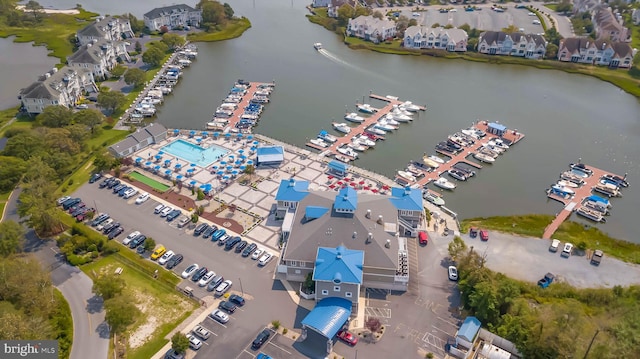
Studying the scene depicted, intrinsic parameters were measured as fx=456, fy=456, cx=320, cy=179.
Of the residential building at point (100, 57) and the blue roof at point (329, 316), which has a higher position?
the residential building at point (100, 57)

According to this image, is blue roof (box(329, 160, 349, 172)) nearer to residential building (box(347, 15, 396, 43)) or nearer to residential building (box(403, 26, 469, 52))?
residential building (box(403, 26, 469, 52))

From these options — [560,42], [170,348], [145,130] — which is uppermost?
[560,42]

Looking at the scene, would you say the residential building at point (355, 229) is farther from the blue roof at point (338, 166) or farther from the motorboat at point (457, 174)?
the motorboat at point (457, 174)

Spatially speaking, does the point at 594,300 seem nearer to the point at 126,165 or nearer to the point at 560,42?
the point at 126,165

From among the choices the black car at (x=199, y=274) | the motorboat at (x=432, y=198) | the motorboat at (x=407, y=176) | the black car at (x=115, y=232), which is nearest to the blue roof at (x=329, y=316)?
the black car at (x=199, y=274)

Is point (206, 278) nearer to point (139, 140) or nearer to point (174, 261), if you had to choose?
point (174, 261)

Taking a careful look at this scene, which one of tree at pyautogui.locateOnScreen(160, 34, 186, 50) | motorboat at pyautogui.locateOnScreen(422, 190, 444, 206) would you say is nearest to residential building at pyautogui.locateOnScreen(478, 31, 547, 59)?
motorboat at pyautogui.locateOnScreen(422, 190, 444, 206)

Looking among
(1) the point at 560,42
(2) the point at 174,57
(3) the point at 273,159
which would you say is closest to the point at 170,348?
(3) the point at 273,159
